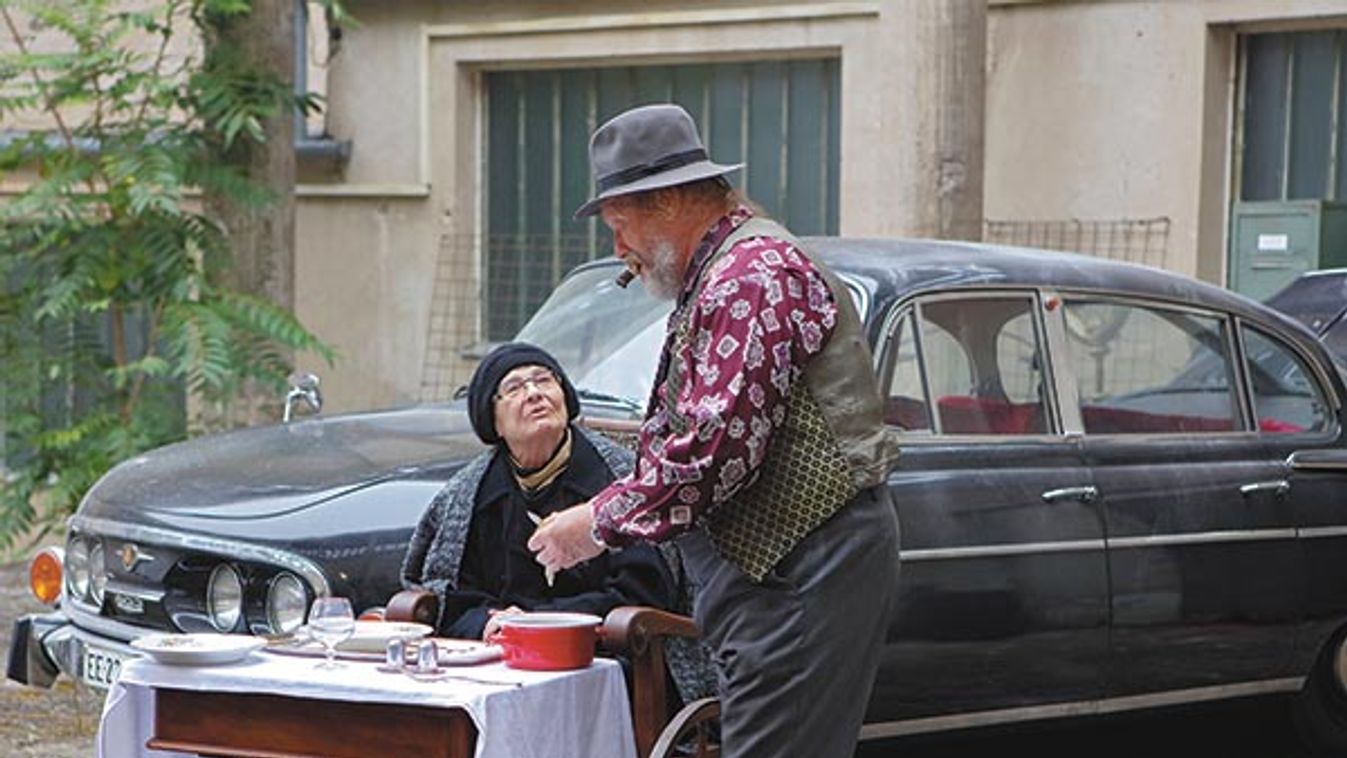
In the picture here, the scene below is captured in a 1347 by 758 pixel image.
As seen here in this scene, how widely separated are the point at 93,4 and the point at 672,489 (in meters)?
6.13

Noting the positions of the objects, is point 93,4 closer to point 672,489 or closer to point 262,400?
point 262,400

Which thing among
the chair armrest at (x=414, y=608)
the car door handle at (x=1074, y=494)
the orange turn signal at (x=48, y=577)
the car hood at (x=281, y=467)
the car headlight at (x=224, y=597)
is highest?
the car hood at (x=281, y=467)

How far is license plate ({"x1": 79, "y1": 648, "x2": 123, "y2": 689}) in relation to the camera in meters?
6.60

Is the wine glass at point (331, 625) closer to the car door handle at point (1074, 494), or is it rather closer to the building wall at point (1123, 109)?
the car door handle at point (1074, 494)

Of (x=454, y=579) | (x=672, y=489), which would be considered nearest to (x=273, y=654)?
(x=454, y=579)

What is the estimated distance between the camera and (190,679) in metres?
5.03

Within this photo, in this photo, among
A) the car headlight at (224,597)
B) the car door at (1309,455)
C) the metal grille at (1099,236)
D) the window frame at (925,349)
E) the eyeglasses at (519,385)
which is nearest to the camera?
the eyeglasses at (519,385)

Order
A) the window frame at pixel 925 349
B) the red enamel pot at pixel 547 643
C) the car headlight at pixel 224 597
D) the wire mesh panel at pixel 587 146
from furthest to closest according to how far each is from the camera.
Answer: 1. the wire mesh panel at pixel 587 146
2. the window frame at pixel 925 349
3. the car headlight at pixel 224 597
4. the red enamel pot at pixel 547 643

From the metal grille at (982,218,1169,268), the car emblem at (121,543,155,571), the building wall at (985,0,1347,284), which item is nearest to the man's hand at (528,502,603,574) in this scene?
the car emblem at (121,543,155,571)

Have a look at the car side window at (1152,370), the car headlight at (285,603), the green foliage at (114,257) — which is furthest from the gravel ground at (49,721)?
the car side window at (1152,370)

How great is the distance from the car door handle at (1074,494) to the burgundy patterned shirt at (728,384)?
7.60ft

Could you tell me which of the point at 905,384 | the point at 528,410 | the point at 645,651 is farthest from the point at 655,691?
the point at 905,384

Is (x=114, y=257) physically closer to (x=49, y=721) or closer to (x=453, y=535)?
(x=49, y=721)

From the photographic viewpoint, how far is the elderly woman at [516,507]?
5.75 m
